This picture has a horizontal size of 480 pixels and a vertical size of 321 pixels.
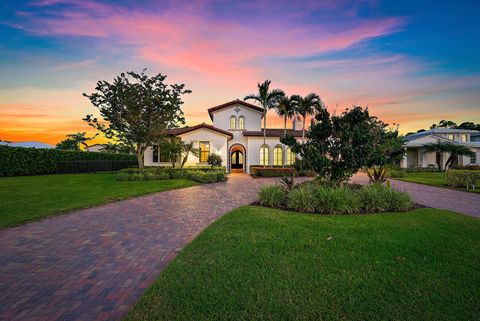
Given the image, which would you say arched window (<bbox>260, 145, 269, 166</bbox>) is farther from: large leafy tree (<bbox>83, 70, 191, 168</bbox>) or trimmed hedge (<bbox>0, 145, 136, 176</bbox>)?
trimmed hedge (<bbox>0, 145, 136, 176</bbox>)

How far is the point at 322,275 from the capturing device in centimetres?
311

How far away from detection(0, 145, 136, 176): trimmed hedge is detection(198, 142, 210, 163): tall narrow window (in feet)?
50.0

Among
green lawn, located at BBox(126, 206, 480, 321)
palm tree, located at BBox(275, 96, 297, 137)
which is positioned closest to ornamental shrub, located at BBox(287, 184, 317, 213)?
green lawn, located at BBox(126, 206, 480, 321)

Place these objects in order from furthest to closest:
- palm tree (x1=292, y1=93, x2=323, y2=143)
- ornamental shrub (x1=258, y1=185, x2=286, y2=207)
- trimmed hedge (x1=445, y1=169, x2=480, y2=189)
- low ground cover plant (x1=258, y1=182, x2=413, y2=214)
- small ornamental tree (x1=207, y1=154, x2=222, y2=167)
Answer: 1. palm tree (x1=292, y1=93, x2=323, y2=143)
2. small ornamental tree (x1=207, y1=154, x2=222, y2=167)
3. trimmed hedge (x1=445, y1=169, x2=480, y2=189)
4. ornamental shrub (x1=258, y1=185, x2=286, y2=207)
5. low ground cover plant (x1=258, y1=182, x2=413, y2=214)

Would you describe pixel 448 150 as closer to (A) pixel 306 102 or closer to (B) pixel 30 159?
(A) pixel 306 102

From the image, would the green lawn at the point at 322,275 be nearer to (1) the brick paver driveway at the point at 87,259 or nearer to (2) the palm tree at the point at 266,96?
(1) the brick paver driveway at the point at 87,259

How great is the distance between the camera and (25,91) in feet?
51.0

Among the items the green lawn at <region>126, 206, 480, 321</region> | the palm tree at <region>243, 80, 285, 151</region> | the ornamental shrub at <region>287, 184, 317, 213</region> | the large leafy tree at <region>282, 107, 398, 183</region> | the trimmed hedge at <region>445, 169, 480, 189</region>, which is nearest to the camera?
the green lawn at <region>126, 206, 480, 321</region>

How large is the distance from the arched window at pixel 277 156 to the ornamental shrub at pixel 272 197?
1747 cm

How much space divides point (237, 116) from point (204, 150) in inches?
250

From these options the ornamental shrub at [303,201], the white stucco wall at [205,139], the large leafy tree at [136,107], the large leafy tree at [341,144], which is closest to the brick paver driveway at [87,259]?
the ornamental shrub at [303,201]

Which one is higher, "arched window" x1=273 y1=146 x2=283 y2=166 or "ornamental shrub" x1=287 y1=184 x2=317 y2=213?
"arched window" x1=273 y1=146 x2=283 y2=166

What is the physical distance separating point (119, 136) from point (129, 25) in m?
11.4

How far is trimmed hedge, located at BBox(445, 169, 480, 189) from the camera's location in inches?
504
